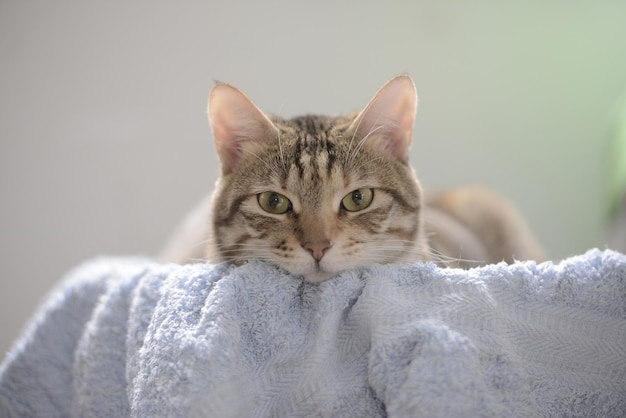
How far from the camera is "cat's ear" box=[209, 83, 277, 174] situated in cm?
142

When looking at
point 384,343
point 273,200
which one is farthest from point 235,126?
point 384,343

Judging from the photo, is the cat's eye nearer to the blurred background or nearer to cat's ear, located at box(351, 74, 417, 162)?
A: cat's ear, located at box(351, 74, 417, 162)

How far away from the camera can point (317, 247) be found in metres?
1.19

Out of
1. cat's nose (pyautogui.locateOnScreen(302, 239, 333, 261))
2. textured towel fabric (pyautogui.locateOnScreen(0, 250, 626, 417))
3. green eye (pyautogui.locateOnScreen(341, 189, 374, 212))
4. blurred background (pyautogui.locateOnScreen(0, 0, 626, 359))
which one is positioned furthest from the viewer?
blurred background (pyautogui.locateOnScreen(0, 0, 626, 359))

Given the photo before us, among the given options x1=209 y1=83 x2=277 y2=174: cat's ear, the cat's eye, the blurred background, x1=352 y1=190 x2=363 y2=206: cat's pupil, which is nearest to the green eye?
x1=352 y1=190 x2=363 y2=206: cat's pupil

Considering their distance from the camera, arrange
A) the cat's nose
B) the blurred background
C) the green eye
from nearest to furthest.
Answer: the cat's nose → the green eye → the blurred background

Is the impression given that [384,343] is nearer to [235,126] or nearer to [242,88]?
[235,126]

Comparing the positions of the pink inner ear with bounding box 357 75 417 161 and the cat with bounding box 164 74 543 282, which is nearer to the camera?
the cat with bounding box 164 74 543 282

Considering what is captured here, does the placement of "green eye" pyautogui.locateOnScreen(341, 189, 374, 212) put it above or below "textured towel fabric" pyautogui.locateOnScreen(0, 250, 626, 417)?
above

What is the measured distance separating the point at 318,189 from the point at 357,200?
4.6 inches

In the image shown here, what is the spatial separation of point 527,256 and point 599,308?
1.01 m

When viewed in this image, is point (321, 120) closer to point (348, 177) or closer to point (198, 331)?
point (348, 177)

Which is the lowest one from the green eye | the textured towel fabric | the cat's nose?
the textured towel fabric

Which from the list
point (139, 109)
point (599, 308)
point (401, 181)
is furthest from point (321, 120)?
point (139, 109)
